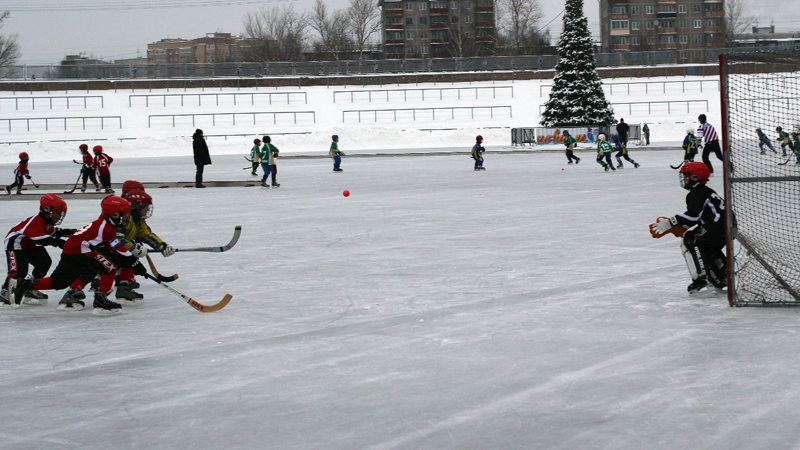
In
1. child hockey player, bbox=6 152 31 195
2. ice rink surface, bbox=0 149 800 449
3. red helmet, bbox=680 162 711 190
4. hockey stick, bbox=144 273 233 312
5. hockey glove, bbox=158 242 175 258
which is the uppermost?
child hockey player, bbox=6 152 31 195

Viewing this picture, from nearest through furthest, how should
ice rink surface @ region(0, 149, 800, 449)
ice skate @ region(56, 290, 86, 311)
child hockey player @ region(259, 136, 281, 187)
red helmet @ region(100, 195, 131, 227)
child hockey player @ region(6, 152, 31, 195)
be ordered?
ice rink surface @ region(0, 149, 800, 449)
red helmet @ region(100, 195, 131, 227)
ice skate @ region(56, 290, 86, 311)
child hockey player @ region(6, 152, 31, 195)
child hockey player @ region(259, 136, 281, 187)

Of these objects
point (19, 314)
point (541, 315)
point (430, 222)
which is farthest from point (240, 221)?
point (541, 315)

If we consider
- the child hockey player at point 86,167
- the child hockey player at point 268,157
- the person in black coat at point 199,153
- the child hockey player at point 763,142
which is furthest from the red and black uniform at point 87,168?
the child hockey player at point 763,142

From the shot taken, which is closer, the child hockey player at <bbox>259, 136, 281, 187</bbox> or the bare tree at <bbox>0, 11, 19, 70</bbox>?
the child hockey player at <bbox>259, 136, 281, 187</bbox>

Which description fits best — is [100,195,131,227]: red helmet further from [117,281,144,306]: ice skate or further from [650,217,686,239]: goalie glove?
[650,217,686,239]: goalie glove

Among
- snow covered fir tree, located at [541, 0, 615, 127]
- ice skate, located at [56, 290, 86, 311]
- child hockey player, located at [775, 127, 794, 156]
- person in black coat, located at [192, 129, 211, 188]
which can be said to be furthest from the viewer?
snow covered fir tree, located at [541, 0, 615, 127]

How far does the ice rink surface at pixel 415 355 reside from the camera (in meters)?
3.73

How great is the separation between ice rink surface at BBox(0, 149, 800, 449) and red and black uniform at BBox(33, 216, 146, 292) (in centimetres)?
26

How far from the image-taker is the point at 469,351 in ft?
16.6

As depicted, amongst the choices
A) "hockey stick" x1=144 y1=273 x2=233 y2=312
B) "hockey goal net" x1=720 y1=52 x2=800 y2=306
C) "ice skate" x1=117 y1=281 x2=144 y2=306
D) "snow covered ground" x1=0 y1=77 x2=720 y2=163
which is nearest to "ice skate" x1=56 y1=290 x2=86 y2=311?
"ice skate" x1=117 y1=281 x2=144 y2=306

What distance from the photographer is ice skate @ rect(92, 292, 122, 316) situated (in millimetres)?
6344

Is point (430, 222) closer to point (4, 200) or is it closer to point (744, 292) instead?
point (744, 292)

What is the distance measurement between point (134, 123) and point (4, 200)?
32.2m

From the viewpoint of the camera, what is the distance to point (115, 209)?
249 inches
